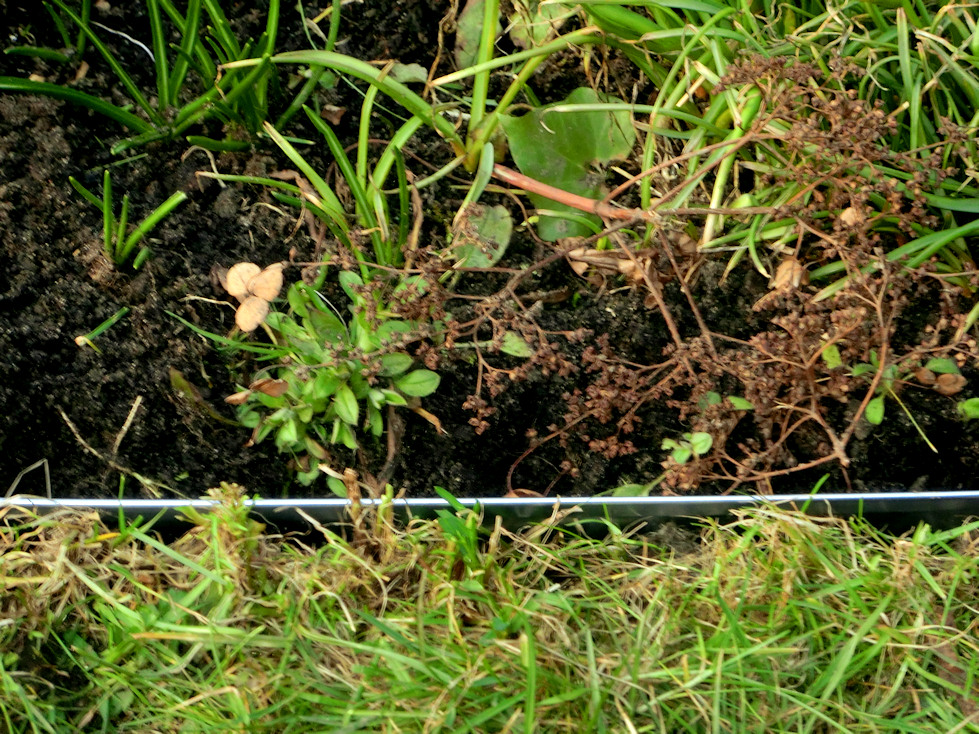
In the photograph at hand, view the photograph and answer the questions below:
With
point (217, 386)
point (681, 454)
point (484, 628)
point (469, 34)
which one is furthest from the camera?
point (469, 34)

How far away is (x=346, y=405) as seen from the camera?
127cm

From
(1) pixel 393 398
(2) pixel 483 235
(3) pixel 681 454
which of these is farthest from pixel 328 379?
(3) pixel 681 454

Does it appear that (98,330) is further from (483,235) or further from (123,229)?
(483,235)

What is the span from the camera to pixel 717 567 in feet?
4.01

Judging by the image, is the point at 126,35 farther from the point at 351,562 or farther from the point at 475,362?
the point at 351,562

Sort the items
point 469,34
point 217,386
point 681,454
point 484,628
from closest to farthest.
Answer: point 484,628 → point 681,454 → point 217,386 → point 469,34

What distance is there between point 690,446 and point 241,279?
787 mm

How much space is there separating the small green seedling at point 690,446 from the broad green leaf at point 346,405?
49 cm

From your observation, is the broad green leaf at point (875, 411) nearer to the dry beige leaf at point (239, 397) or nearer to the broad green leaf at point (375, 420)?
the broad green leaf at point (375, 420)

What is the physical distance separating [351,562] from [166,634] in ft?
0.89

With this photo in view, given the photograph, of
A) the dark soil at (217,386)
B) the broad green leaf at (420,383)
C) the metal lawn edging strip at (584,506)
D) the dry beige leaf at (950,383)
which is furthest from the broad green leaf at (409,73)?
the dry beige leaf at (950,383)

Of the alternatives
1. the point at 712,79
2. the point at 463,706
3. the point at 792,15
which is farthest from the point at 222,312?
the point at 792,15

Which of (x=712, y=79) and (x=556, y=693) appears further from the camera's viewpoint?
(x=712, y=79)

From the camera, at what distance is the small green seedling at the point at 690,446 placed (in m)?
1.29
